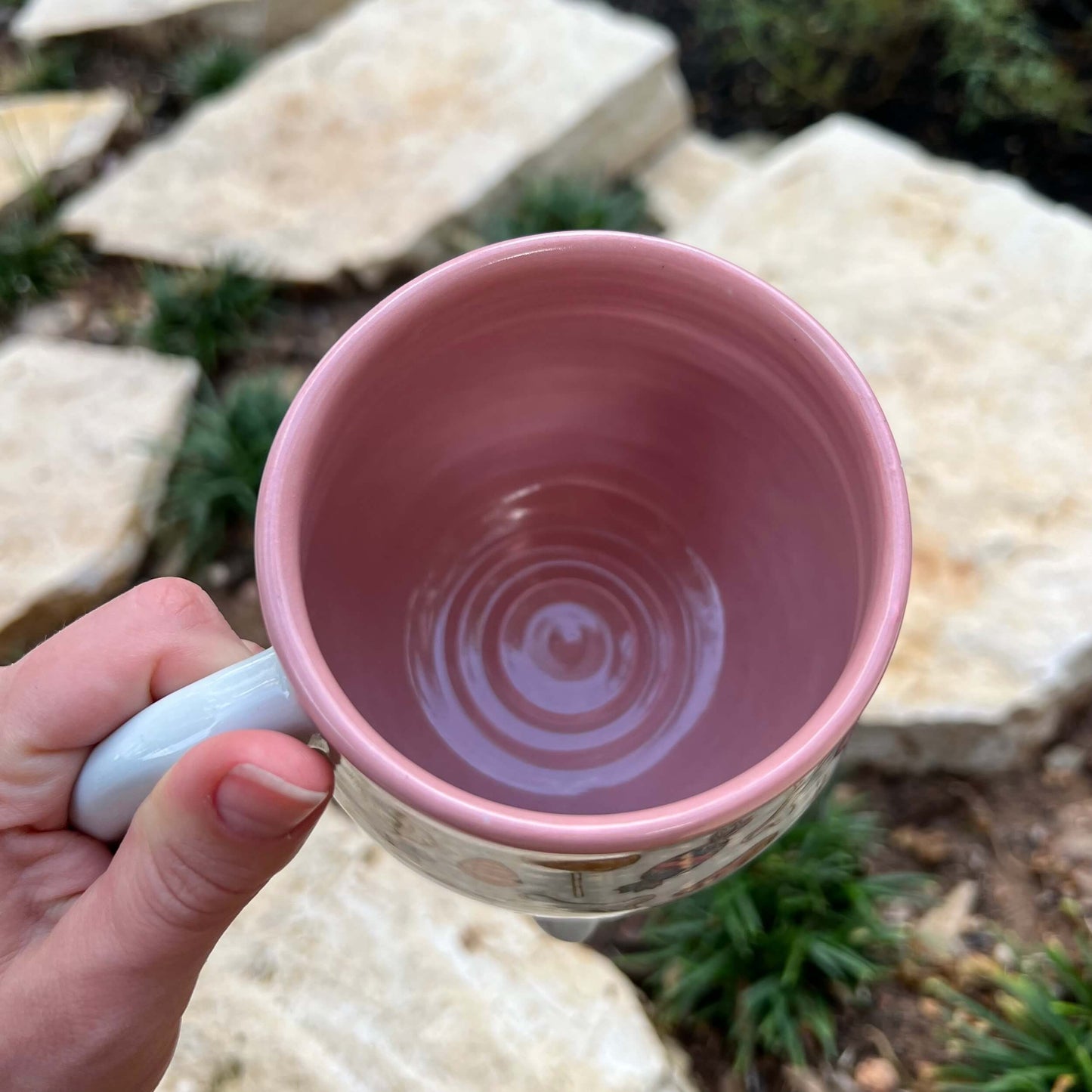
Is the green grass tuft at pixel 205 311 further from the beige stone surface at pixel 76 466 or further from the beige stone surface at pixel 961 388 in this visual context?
the beige stone surface at pixel 961 388

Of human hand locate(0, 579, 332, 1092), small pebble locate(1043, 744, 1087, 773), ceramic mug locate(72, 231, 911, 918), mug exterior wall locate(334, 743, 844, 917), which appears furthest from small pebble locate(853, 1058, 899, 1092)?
human hand locate(0, 579, 332, 1092)

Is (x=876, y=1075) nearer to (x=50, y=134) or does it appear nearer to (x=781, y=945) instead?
(x=781, y=945)

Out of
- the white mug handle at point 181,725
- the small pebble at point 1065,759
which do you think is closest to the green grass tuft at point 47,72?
the white mug handle at point 181,725

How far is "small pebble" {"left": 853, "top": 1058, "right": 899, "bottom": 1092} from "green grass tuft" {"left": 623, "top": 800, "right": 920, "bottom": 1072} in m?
0.06

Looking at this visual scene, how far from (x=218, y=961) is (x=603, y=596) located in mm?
757

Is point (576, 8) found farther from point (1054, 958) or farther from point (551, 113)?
point (1054, 958)

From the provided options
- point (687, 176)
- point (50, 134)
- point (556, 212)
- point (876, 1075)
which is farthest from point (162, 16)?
point (876, 1075)

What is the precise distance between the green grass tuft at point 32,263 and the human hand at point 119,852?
5.44ft

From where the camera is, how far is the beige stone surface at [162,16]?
2.80 meters

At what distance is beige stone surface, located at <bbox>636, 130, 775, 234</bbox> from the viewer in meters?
2.52

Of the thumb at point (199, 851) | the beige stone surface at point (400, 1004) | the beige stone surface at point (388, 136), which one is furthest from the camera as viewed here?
the beige stone surface at point (388, 136)

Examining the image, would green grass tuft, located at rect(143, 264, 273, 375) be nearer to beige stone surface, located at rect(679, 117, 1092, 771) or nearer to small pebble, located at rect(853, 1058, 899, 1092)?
beige stone surface, located at rect(679, 117, 1092, 771)

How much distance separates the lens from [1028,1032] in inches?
54.1

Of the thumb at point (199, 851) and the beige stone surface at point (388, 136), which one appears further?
the beige stone surface at point (388, 136)
